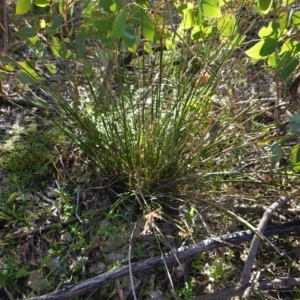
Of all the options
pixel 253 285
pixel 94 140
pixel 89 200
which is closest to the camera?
pixel 253 285

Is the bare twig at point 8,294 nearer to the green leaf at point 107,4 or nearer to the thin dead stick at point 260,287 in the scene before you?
the thin dead stick at point 260,287

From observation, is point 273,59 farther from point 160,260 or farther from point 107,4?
point 160,260

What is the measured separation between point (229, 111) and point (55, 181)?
2.52ft

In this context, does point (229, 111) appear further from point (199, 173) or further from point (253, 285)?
point (253, 285)

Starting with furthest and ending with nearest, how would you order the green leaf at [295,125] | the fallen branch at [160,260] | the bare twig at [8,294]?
the bare twig at [8,294] < the fallen branch at [160,260] < the green leaf at [295,125]

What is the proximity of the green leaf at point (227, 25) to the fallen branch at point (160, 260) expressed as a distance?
0.68m

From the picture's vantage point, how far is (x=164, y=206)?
1.69 m

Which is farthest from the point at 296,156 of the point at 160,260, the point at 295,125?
the point at 160,260

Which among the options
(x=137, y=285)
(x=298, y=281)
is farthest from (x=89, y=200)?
(x=298, y=281)

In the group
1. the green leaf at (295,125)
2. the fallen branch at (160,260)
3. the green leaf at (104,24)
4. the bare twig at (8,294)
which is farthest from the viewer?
the bare twig at (8,294)

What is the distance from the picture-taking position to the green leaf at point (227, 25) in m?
1.39

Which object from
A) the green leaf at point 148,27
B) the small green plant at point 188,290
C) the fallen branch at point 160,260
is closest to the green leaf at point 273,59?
the green leaf at point 148,27

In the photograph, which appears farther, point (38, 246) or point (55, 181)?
point (55, 181)

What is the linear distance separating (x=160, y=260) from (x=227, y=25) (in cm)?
79
